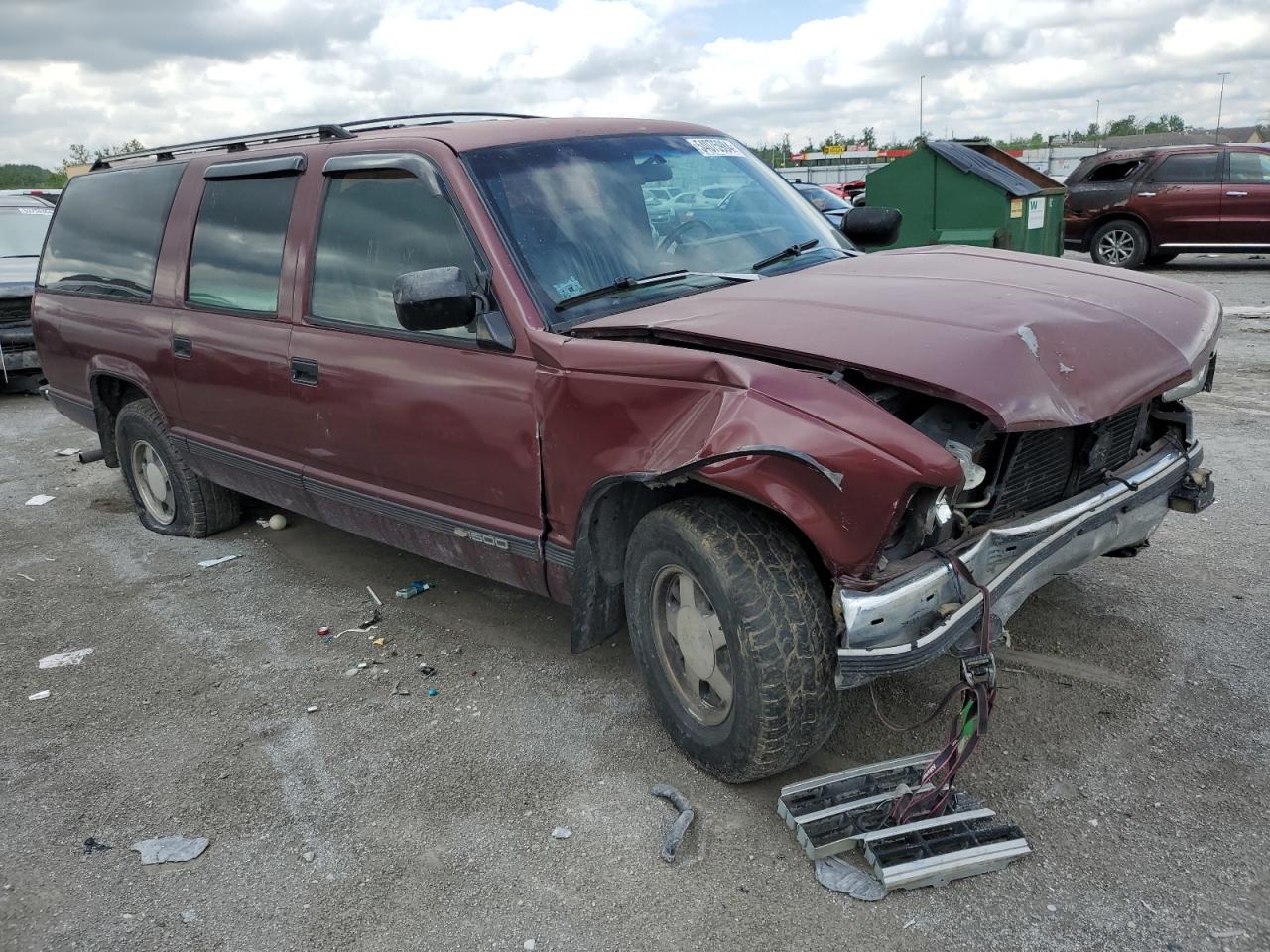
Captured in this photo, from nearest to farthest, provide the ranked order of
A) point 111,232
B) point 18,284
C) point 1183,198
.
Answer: point 111,232 → point 18,284 → point 1183,198

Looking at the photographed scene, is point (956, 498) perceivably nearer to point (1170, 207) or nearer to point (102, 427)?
point (102, 427)

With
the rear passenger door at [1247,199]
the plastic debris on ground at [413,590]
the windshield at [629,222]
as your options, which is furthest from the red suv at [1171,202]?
the plastic debris on ground at [413,590]

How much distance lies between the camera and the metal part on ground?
254cm

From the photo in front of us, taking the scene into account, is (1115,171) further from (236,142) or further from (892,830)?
(892,830)

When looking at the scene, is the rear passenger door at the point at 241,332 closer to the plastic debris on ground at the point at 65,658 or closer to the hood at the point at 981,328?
the plastic debris on ground at the point at 65,658

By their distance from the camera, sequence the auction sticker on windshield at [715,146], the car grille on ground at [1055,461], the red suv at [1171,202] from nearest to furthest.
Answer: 1. the car grille on ground at [1055,461]
2. the auction sticker on windshield at [715,146]
3. the red suv at [1171,202]

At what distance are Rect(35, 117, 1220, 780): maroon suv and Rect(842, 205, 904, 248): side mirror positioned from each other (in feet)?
0.04

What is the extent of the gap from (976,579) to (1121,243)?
14.0 meters

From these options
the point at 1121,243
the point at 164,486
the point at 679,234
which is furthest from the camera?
the point at 1121,243

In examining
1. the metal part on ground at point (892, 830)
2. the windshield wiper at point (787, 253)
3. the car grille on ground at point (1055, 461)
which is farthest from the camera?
the windshield wiper at point (787, 253)

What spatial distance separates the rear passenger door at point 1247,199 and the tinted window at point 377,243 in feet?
45.2

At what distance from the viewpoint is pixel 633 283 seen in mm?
3320

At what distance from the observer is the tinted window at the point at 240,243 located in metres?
4.11

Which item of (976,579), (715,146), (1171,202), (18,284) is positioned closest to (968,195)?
(1171,202)
